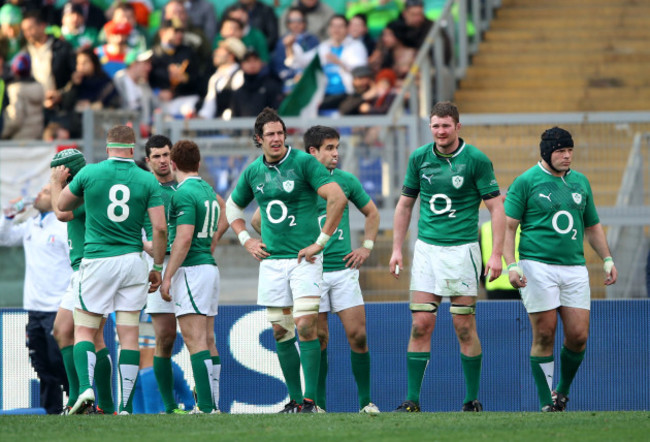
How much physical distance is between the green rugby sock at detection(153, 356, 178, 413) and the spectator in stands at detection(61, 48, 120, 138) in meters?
7.89

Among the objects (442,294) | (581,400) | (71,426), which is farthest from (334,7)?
(71,426)

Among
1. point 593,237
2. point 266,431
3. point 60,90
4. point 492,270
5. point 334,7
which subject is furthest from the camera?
point 334,7

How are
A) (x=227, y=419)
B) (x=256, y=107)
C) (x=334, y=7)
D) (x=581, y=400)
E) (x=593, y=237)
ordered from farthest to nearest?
(x=334, y=7), (x=256, y=107), (x=581, y=400), (x=593, y=237), (x=227, y=419)

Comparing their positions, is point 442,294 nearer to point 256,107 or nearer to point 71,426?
point 71,426

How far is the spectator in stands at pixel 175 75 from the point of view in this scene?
18359 millimetres

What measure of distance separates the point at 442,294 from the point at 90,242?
270cm

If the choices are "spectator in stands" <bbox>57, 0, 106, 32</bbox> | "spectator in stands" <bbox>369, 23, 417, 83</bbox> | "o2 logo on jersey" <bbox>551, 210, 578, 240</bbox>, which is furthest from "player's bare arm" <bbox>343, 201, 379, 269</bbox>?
"spectator in stands" <bbox>57, 0, 106, 32</bbox>

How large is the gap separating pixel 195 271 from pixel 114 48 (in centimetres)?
1022

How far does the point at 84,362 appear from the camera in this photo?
933cm

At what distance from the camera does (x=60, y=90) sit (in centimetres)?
1816

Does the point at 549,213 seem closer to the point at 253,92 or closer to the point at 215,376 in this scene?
the point at 215,376

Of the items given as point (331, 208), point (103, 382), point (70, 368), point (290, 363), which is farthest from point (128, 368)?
point (331, 208)

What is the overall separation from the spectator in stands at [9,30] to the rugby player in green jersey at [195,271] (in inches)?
415

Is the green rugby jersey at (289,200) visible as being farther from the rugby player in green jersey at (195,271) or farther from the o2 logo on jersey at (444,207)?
the o2 logo on jersey at (444,207)
